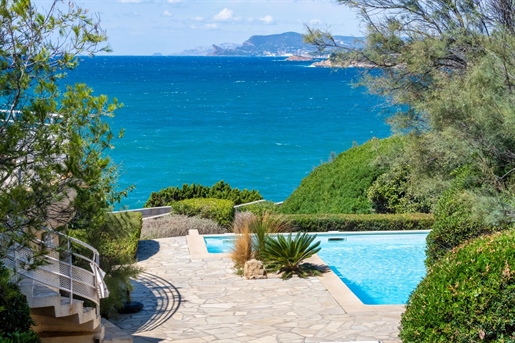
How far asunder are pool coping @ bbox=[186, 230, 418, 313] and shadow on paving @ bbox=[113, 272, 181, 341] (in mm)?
2142

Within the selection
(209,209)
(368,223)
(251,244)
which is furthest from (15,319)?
(368,223)

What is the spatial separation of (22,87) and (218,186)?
67.2 ft

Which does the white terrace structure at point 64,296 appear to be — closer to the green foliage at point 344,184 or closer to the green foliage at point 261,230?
the green foliage at point 261,230

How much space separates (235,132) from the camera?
224 feet

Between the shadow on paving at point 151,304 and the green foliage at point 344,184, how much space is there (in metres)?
8.79

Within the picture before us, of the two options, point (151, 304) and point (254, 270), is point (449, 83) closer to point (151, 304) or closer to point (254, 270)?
point (254, 270)

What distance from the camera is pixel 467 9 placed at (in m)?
18.8

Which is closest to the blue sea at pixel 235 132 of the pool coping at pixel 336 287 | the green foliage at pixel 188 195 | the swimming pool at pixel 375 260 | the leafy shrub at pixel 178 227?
the green foliage at pixel 188 195

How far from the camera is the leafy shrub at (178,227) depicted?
19297 millimetres

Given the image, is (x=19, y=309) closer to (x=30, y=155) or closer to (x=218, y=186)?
(x=30, y=155)

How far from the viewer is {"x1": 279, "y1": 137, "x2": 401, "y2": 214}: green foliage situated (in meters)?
22.0

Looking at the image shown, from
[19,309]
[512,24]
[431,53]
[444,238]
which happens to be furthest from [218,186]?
[19,309]

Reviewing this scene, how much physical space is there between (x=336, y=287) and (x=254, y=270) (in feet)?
5.92

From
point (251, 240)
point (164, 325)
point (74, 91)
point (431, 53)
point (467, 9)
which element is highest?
point (467, 9)
